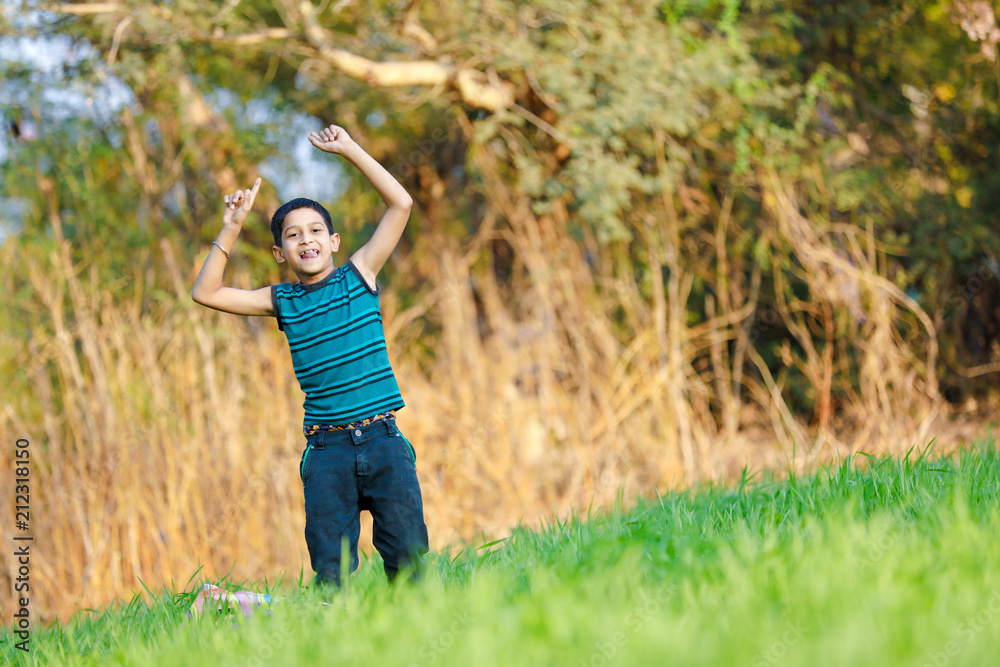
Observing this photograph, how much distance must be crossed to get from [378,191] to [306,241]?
0.32 m

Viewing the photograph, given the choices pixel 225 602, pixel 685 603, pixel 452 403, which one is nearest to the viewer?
pixel 685 603

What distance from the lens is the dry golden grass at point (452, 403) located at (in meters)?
5.62

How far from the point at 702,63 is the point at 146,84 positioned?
14.5 ft

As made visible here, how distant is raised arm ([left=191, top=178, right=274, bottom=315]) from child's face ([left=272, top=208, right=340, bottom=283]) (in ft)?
0.52

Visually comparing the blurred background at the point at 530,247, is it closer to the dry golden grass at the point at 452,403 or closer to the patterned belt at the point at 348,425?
the dry golden grass at the point at 452,403

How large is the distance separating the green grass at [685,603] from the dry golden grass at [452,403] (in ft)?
7.04

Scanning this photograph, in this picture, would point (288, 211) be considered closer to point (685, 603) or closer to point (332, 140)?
point (332, 140)

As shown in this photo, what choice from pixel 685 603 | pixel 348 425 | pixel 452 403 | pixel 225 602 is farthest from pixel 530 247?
pixel 685 603

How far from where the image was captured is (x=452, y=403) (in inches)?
272

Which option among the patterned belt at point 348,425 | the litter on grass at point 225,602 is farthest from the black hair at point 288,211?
the litter on grass at point 225,602

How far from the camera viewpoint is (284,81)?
8797 millimetres

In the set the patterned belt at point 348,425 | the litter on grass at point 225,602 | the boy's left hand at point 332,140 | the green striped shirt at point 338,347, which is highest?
the boy's left hand at point 332,140

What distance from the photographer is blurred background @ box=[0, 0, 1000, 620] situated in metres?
5.92

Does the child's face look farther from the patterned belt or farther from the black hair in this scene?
the patterned belt
